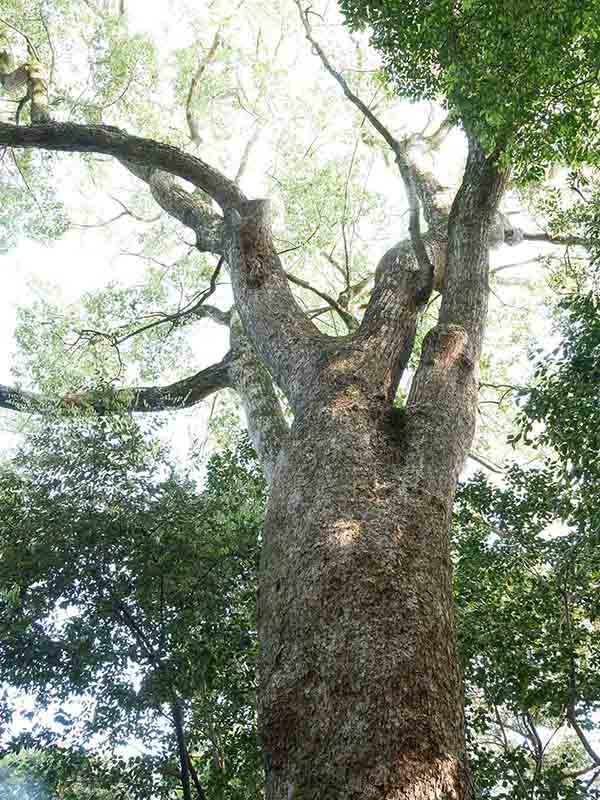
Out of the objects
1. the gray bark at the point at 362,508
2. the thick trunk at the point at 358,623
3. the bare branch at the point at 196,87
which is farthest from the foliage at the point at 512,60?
the bare branch at the point at 196,87

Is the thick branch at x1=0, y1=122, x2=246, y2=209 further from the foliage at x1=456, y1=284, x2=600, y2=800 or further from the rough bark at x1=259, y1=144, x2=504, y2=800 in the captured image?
the foliage at x1=456, y1=284, x2=600, y2=800

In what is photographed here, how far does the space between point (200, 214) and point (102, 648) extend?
15.5ft

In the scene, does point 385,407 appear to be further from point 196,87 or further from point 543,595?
point 196,87

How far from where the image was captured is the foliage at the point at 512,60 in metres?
4.42

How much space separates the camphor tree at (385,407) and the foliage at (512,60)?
14 mm

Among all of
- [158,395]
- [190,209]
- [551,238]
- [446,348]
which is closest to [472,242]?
[446,348]

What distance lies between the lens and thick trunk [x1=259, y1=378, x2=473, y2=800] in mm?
2412

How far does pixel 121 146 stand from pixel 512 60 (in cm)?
337

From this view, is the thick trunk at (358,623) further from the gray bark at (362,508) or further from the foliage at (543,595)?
the foliage at (543,595)

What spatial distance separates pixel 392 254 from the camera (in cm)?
601

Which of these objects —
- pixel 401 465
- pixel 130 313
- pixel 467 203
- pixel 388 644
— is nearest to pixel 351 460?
pixel 401 465

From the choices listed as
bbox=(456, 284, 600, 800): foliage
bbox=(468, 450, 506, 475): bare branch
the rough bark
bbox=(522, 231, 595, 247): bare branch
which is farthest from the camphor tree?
bbox=(468, 450, 506, 475): bare branch

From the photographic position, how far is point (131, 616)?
5.09 metres

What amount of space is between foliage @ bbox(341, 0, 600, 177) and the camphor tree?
14mm
